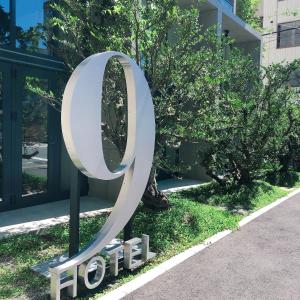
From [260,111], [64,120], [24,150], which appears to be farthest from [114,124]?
[260,111]

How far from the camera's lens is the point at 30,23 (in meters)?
7.66

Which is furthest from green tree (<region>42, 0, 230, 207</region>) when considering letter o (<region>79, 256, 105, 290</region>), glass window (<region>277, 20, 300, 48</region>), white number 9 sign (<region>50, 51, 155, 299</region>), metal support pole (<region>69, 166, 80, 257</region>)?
glass window (<region>277, 20, 300, 48</region>)

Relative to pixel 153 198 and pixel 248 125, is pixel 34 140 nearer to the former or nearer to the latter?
pixel 153 198

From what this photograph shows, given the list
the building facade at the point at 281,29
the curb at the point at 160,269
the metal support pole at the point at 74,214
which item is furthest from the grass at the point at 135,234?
the building facade at the point at 281,29

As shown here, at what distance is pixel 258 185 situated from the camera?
10.6 meters

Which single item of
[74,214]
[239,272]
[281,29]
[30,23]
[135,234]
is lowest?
[239,272]

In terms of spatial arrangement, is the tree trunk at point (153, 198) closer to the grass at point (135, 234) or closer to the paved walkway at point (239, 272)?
the grass at point (135, 234)

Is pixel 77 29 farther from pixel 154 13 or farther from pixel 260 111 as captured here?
pixel 260 111

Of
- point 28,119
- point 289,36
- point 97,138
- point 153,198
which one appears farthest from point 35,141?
point 289,36

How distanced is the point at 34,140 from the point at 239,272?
4.87 m

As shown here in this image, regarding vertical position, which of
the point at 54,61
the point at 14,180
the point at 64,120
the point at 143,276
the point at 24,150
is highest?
the point at 54,61

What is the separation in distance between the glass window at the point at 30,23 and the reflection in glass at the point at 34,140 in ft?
2.28

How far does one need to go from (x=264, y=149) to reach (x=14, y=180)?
19.6 ft

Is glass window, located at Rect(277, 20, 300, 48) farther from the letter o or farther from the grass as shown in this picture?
the letter o
